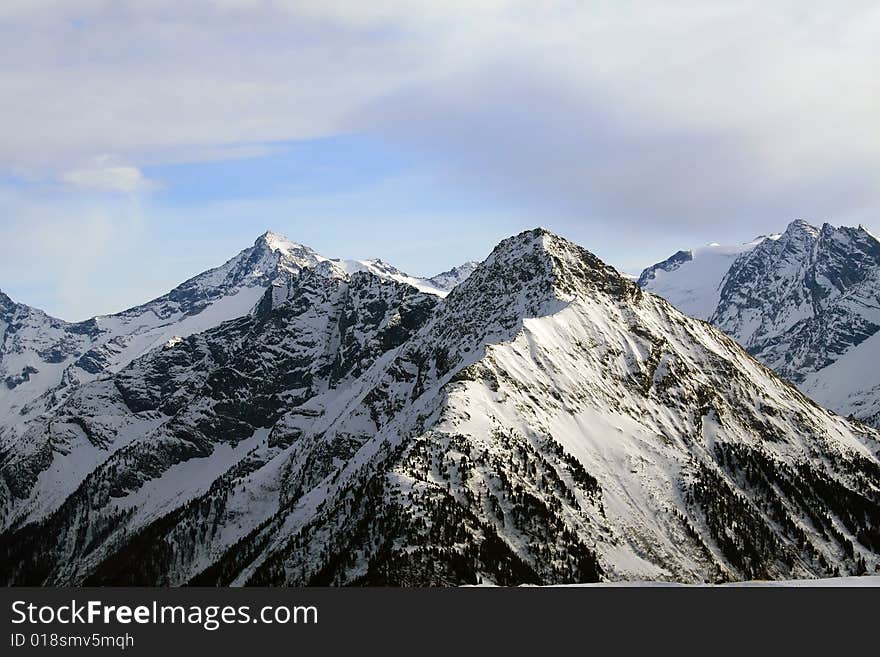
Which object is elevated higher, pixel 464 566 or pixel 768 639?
pixel 464 566

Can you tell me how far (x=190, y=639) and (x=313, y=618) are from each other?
9.71 meters

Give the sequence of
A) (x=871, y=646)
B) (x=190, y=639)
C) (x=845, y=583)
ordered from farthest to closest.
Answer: (x=845, y=583)
(x=190, y=639)
(x=871, y=646)

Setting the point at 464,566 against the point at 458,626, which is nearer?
the point at 458,626

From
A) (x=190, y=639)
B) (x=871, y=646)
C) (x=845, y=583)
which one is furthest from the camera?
(x=845, y=583)

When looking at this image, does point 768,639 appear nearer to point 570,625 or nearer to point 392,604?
point 570,625

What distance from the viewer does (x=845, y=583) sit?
100125mm

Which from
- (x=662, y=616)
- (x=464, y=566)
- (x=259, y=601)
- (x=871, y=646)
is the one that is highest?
(x=464, y=566)

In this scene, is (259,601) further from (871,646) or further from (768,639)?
(871,646)

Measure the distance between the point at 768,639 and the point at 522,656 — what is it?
18.9m

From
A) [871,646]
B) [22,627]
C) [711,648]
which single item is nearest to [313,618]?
[22,627]

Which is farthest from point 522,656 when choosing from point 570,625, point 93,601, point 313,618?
point 93,601

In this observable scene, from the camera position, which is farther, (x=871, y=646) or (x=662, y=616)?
(x=662, y=616)

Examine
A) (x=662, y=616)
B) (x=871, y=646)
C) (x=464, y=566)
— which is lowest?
(x=871, y=646)

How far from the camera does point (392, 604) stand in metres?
82.1
